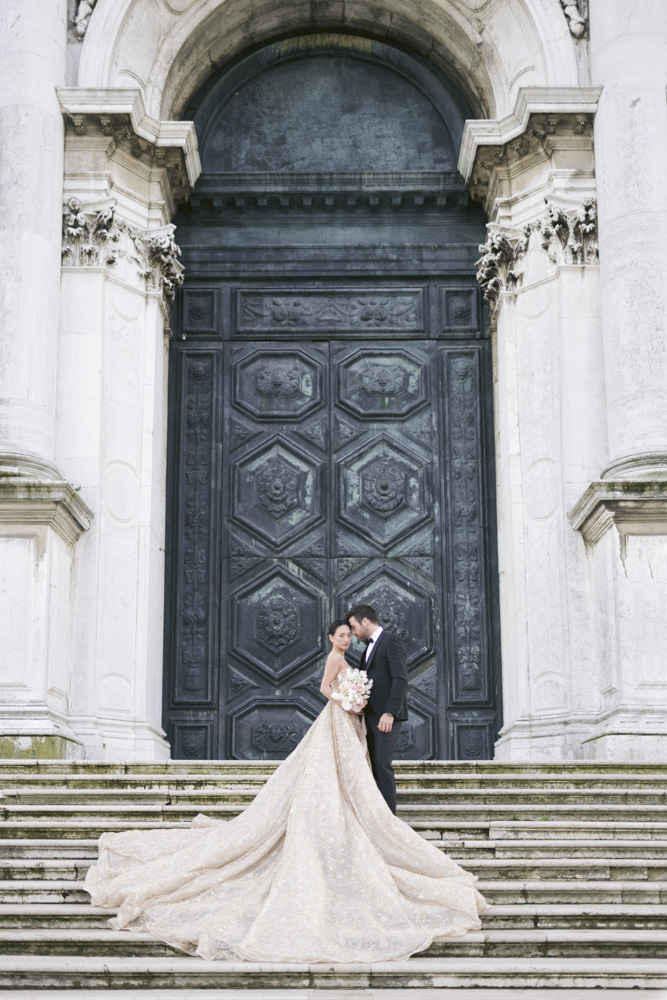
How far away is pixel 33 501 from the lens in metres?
11.8

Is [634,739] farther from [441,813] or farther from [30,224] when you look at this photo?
[30,224]

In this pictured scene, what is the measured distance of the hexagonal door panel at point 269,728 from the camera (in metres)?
13.8

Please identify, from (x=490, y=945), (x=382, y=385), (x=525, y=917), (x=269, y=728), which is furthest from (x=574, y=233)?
(x=490, y=945)

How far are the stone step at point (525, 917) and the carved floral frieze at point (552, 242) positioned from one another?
7289 millimetres

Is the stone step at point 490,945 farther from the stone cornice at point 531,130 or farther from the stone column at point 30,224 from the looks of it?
the stone cornice at point 531,130

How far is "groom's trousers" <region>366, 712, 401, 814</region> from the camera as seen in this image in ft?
29.0

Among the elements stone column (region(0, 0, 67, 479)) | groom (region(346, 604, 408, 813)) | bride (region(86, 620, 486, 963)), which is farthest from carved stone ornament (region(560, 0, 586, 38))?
bride (region(86, 620, 486, 963))

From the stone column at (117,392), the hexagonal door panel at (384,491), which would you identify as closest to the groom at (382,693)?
the stone column at (117,392)

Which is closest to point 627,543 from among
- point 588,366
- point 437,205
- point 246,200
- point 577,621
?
point 577,621

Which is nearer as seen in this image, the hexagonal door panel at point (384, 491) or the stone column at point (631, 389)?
the stone column at point (631, 389)

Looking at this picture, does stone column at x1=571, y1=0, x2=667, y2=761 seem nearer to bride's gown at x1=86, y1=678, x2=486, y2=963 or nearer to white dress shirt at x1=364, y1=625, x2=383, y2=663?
white dress shirt at x1=364, y1=625, x2=383, y2=663

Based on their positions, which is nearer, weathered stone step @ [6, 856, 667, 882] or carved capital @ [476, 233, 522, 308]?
weathered stone step @ [6, 856, 667, 882]

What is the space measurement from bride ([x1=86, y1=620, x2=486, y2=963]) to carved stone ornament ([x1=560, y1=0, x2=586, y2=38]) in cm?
786

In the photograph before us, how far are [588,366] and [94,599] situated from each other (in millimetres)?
5052
